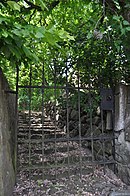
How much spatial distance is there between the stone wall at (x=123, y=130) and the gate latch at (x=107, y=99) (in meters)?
0.07

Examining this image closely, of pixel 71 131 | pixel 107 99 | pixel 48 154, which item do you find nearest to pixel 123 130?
pixel 107 99

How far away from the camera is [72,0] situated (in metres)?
2.57

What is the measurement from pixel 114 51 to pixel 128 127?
919mm

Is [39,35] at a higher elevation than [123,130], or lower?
higher

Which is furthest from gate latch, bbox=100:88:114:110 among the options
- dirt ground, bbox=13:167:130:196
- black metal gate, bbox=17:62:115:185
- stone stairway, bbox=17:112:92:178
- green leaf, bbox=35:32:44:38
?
green leaf, bbox=35:32:44:38

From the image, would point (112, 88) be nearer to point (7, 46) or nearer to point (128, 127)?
point (128, 127)

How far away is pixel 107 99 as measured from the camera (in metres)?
2.41

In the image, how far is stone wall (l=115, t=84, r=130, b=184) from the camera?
2143 mm

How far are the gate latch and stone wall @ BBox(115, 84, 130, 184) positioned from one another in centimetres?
7

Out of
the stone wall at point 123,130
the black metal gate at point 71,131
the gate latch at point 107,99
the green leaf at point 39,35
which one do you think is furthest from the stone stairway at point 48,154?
the green leaf at point 39,35

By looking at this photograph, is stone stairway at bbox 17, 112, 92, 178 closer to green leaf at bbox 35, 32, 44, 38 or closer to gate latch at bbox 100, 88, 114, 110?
gate latch at bbox 100, 88, 114, 110

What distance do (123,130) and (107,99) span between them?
42cm

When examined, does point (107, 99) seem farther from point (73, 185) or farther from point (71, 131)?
point (71, 131)

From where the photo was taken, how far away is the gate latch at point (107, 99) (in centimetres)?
238
